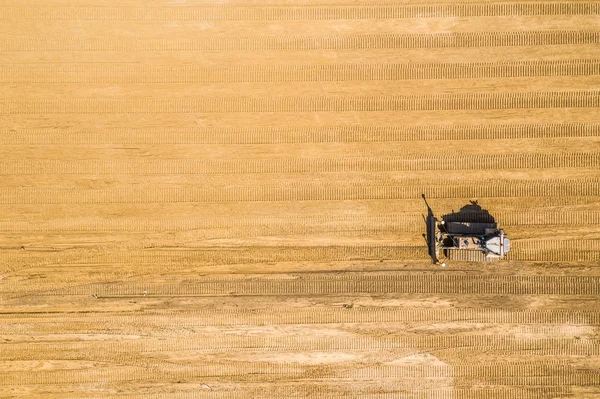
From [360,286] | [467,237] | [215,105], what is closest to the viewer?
[467,237]

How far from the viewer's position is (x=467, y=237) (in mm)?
5066

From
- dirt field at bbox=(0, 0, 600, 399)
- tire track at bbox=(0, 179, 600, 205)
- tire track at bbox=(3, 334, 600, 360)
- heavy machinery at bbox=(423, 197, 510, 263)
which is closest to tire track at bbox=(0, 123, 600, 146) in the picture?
dirt field at bbox=(0, 0, 600, 399)

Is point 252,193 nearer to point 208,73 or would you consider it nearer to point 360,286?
point 208,73

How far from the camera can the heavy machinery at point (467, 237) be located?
4.96 m

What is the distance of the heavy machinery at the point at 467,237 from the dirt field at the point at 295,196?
0.16 m

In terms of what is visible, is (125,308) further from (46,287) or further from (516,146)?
(516,146)

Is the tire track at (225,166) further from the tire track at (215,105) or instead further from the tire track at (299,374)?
the tire track at (299,374)

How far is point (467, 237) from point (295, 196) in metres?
2.39

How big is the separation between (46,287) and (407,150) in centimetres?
539

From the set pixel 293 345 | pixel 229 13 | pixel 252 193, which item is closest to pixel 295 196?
pixel 252 193

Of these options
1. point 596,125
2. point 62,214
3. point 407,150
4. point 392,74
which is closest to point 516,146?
point 596,125

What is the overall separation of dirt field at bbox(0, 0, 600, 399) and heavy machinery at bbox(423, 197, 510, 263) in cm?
16

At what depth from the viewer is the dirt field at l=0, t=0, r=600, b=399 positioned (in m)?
5.21

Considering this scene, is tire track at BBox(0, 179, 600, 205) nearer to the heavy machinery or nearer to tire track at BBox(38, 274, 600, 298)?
the heavy machinery
